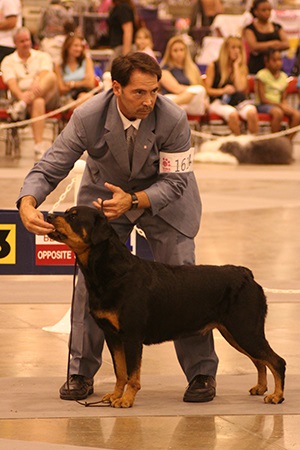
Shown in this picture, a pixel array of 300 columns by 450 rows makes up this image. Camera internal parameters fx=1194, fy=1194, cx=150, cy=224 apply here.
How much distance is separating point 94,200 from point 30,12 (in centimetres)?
1933

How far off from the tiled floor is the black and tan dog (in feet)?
0.69

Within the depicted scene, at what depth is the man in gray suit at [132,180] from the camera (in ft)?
17.0

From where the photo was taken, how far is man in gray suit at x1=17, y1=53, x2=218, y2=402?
203 inches

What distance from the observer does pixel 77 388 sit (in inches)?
214

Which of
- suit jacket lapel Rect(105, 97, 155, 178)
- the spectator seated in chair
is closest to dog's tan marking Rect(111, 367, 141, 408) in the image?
suit jacket lapel Rect(105, 97, 155, 178)

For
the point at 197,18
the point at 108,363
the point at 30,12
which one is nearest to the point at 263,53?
the point at 197,18

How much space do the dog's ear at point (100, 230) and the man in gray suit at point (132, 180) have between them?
11 centimetres

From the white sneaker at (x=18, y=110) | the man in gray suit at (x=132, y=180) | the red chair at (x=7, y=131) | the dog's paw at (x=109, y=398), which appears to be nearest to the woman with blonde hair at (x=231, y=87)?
the white sneaker at (x=18, y=110)

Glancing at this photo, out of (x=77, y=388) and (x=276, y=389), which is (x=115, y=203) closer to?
(x=77, y=388)

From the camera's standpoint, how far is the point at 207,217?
1112 cm

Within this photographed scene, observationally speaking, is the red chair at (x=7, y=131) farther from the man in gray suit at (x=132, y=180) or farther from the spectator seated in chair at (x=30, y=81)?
the man in gray suit at (x=132, y=180)

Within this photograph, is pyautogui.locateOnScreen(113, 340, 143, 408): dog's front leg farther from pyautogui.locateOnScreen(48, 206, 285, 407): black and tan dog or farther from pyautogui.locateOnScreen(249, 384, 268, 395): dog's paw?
pyautogui.locateOnScreen(249, 384, 268, 395): dog's paw

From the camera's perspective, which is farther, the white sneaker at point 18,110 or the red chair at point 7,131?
the red chair at point 7,131

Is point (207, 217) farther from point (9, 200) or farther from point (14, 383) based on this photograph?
point (14, 383)
